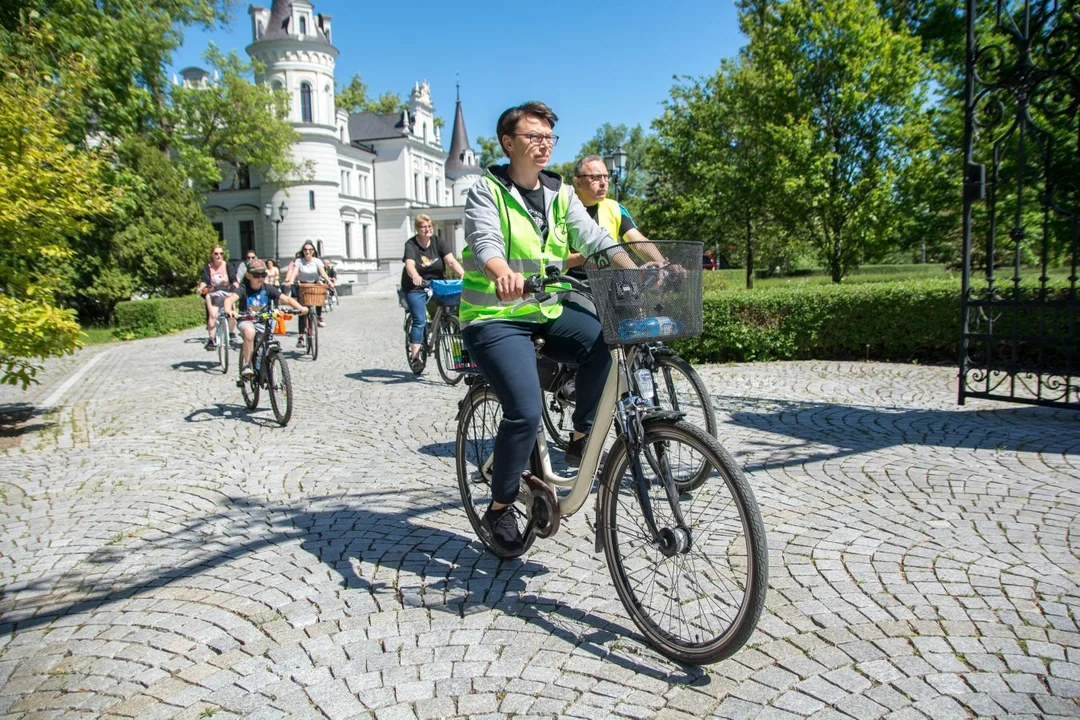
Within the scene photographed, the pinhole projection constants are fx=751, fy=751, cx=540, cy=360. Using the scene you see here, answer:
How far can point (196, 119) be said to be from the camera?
35969 mm

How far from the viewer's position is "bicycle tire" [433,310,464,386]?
10000 millimetres

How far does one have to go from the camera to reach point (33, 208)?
675 cm

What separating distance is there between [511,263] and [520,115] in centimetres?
66

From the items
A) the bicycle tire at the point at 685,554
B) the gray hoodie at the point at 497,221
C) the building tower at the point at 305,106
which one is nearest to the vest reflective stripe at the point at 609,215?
the gray hoodie at the point at 497,221

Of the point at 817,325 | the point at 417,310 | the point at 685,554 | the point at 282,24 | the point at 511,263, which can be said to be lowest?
the point at 685,554

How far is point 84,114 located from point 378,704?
18.2 m

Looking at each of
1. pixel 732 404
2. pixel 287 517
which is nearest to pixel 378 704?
pixel 287 517

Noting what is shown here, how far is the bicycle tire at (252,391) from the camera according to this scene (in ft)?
26.7

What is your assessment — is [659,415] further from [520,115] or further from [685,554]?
[520,115]

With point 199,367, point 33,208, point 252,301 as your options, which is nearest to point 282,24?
point 199,367

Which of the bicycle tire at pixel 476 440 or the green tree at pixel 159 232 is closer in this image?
the bicycle tire at pixel 476 440

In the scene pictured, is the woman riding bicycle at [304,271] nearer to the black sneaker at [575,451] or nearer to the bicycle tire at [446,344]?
the bicycle tire at [446,344]

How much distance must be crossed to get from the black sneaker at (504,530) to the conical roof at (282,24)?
56.1m

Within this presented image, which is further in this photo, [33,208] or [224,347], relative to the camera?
[224,347]
